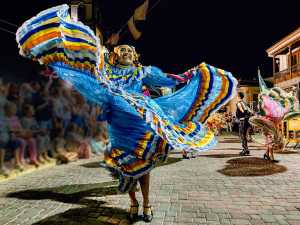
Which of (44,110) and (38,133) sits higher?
(44,110)

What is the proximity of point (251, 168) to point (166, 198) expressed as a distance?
10.3 ft

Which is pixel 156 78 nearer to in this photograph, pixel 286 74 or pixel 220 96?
pixel 220 96

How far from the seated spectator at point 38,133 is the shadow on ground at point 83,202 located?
2.22 m

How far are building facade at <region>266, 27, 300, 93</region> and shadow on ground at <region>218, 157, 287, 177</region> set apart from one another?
17.7 m

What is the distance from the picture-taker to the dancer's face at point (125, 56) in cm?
386

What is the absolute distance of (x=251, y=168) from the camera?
711 cm

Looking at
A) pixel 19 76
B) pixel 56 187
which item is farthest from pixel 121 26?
pixel 56 187

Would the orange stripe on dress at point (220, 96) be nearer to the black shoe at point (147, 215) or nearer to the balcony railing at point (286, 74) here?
the black shoe at point (147, 215)

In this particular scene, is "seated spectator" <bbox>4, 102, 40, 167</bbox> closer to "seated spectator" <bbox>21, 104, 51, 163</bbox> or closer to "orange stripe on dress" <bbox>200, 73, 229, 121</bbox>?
"seated spectator" <bbox>21, 104, 51, 163</bbox>

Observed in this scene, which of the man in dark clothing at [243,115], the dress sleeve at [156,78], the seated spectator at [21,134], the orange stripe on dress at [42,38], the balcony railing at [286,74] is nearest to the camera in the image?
the orange stripe on dress at [42,38]

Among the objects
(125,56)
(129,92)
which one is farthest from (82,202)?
(125,56)

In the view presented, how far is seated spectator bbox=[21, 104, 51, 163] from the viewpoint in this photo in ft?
23.5

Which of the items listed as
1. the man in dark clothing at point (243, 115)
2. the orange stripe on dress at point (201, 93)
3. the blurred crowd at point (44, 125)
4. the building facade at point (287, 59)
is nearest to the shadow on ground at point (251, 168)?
the man in dark clothing at point (243, 115)

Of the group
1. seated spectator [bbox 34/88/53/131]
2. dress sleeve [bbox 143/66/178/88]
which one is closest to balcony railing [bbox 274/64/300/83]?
seated spectator [bbox 34/88/53/131]
